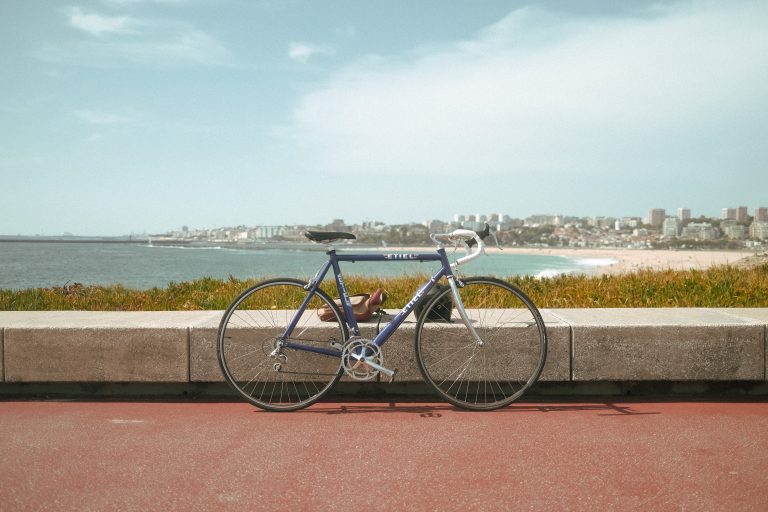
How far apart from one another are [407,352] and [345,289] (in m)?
0.71

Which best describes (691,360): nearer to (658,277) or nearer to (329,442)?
(329,442)

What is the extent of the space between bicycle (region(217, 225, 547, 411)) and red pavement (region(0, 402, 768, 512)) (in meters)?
0.25

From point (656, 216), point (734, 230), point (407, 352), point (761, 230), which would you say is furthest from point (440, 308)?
point (656, 216)

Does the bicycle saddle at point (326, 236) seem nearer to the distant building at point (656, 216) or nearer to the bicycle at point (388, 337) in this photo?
the bicycle at point (388, 337)

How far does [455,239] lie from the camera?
5180 millimetres

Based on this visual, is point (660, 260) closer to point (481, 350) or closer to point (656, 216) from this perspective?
point (481, 350)

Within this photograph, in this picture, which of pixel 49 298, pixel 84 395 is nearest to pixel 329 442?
pixel 84 395

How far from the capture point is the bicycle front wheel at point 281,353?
16.0 ft

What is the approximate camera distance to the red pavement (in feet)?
10.6

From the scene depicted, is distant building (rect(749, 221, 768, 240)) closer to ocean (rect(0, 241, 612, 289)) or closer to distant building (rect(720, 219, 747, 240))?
Result: ocean (rect(0, 241, 612, 289))

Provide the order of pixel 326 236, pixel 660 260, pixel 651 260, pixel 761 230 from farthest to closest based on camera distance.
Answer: pixel 761 230 → pixel 651 260 → pixel 660 260 → pixel 326 236

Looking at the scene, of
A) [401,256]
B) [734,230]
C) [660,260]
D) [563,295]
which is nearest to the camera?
[401,256]

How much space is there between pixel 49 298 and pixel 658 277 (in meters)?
10.2

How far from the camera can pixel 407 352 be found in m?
5.07
